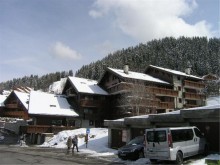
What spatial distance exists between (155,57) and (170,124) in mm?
97275

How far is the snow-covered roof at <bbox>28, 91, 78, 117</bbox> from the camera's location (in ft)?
166

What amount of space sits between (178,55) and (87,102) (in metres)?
65.1

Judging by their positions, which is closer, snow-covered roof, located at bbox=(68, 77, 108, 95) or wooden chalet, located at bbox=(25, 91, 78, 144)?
wooden chalet, located at bbox=(25, 91, 78, 144)

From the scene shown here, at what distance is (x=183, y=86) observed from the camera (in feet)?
215

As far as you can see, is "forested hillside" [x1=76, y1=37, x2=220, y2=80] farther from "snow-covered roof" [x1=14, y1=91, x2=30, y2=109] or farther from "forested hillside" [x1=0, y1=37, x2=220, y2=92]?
"snow-covered roof" [x1=14, y1=91, x2=30, y2=109]

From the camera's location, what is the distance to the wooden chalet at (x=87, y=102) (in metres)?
55.2

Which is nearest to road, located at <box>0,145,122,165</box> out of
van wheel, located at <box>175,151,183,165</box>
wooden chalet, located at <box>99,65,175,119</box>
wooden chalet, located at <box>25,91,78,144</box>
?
van wheel, located at <box>175,151,183,165</box>

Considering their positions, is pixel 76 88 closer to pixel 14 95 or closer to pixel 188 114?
pixel 14 95

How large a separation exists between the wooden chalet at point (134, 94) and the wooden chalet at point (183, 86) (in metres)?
1.82

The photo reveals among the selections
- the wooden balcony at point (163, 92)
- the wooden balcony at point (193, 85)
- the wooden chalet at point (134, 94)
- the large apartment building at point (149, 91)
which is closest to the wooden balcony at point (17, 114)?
the large apartment building at point (149, 91)

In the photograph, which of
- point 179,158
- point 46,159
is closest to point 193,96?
point 46,159

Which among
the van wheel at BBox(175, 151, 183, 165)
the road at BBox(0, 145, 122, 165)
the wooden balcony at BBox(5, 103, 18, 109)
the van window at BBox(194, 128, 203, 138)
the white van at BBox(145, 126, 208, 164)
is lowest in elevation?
the road at BBox(0, 145, 122, 165)

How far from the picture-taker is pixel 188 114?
21578 millimetres

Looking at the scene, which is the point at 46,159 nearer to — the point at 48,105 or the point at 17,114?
the point at 48,105
